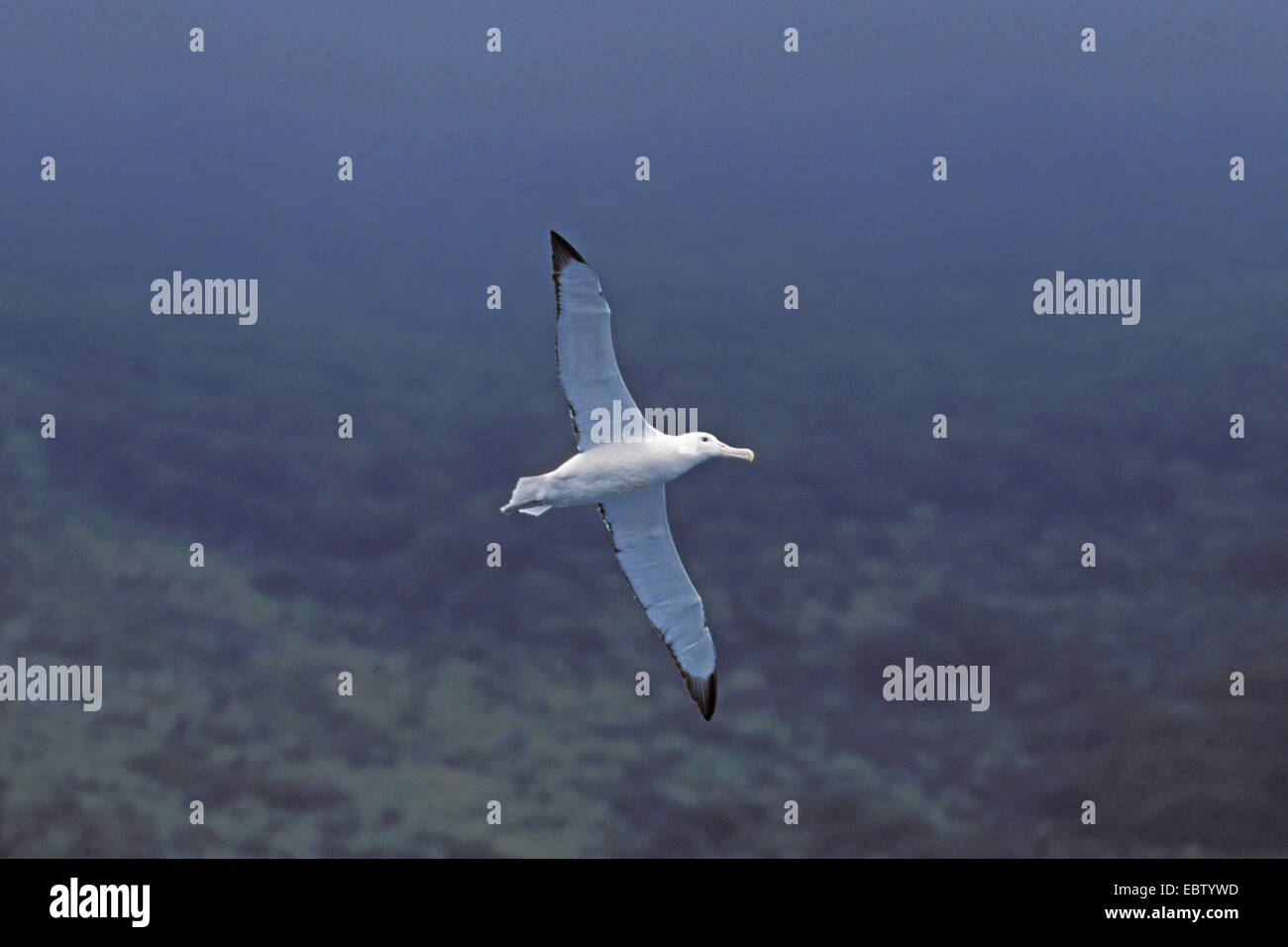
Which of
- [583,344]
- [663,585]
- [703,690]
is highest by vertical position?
[583,344]

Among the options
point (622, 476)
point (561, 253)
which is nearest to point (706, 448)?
point (622, 476)

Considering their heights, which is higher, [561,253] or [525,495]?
[561,253]

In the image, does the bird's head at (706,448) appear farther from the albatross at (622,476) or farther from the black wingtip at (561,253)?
the black wingtip at (561,253)

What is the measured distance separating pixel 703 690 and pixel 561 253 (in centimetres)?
979

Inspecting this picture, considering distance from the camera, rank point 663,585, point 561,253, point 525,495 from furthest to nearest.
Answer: point 663,585 → point 525,495 → point 561,253

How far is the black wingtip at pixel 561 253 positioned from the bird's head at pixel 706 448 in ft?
13.8

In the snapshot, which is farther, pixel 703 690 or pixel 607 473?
pixel 703 690

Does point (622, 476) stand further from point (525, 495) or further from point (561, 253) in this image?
point (561, 253)

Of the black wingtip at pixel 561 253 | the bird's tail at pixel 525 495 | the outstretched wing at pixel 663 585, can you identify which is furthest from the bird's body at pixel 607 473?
the black wingtip at pixel 561 253

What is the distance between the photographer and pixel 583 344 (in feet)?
84.2

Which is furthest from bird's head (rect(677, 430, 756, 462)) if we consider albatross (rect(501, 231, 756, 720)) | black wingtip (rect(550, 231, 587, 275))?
black wingtip (rect(550, 231, 587, 275))

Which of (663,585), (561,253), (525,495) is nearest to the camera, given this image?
(561,253)

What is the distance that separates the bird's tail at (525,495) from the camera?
1039 inches

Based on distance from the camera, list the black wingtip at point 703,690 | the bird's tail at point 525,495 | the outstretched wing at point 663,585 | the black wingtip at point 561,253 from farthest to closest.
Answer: the black wingtip at point 703,690, the outstretched wing at point 663,585, the bird's tail at point 525,495, the black wingtip at point 561,253
